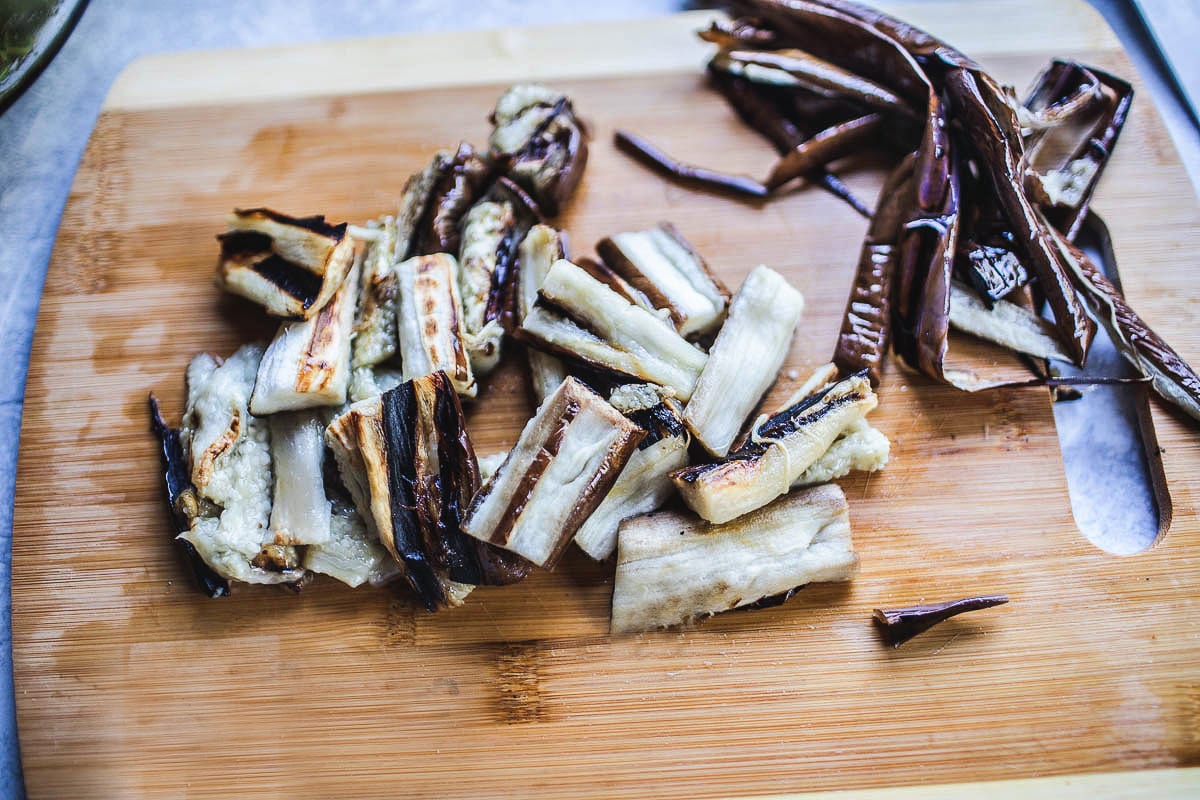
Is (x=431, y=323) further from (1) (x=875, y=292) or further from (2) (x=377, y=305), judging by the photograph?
(1) (x=875, y=292)

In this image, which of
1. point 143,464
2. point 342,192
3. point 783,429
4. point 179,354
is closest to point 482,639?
point 783,429

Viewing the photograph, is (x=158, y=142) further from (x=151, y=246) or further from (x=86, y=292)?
(x=86, y=292)

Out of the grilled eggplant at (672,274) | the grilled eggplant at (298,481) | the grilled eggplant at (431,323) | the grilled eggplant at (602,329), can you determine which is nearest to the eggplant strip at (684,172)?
the grilled eggplant at (672,274)

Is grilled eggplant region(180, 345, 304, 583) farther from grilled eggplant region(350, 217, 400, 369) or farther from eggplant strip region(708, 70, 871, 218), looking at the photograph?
eggplant strip region(708, 70, 871, 218)

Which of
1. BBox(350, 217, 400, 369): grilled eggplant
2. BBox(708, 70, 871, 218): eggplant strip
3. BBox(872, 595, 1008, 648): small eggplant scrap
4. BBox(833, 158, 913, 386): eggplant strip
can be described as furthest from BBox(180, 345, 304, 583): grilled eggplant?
BBox(708, 70, 871, 218): eggplant strip

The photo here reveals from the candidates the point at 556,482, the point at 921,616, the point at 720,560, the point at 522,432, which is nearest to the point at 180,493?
the point at 522,432

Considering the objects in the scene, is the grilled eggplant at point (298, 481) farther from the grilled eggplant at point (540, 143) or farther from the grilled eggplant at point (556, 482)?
the grilled eggplant at point (540, 143)
